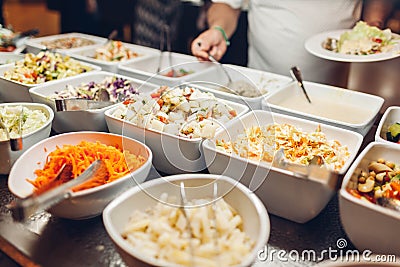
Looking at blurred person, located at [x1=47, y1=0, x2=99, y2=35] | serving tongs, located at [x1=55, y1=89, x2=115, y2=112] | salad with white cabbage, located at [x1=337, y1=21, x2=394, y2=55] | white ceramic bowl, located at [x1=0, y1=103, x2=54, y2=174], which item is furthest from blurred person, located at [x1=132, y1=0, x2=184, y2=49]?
white ceramic bowl, located at [x1=0, y1=103, x2=54, y2=174]

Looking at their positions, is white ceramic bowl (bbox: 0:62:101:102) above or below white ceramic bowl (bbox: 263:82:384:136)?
below

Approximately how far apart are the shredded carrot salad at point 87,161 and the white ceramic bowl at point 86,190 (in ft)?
0.09

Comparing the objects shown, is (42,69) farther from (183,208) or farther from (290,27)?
(290,27)

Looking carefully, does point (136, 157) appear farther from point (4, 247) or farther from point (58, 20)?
point (58, 20)

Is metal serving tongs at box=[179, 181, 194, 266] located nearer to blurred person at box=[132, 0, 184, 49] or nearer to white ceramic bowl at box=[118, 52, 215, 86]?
white ceramic bowl at box=[118, 52, 215, 86]

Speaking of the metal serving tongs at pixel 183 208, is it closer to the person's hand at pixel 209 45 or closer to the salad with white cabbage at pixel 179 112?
the salad with white cabbage at pixel 179 112

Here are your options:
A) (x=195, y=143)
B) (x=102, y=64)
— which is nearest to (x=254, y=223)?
(x=195, y=143)

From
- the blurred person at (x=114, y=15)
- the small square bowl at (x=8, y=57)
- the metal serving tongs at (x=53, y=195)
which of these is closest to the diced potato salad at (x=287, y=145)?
the metal serving tongs at (x=53, y=195)

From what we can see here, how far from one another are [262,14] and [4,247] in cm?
181

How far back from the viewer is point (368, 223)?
104 cm

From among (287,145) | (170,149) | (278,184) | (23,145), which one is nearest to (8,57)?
(23,145)

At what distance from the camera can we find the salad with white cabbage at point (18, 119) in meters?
1.51

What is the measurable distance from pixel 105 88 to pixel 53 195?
85 centimetres

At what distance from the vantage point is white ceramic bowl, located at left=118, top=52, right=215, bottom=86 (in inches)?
A: 77.0
